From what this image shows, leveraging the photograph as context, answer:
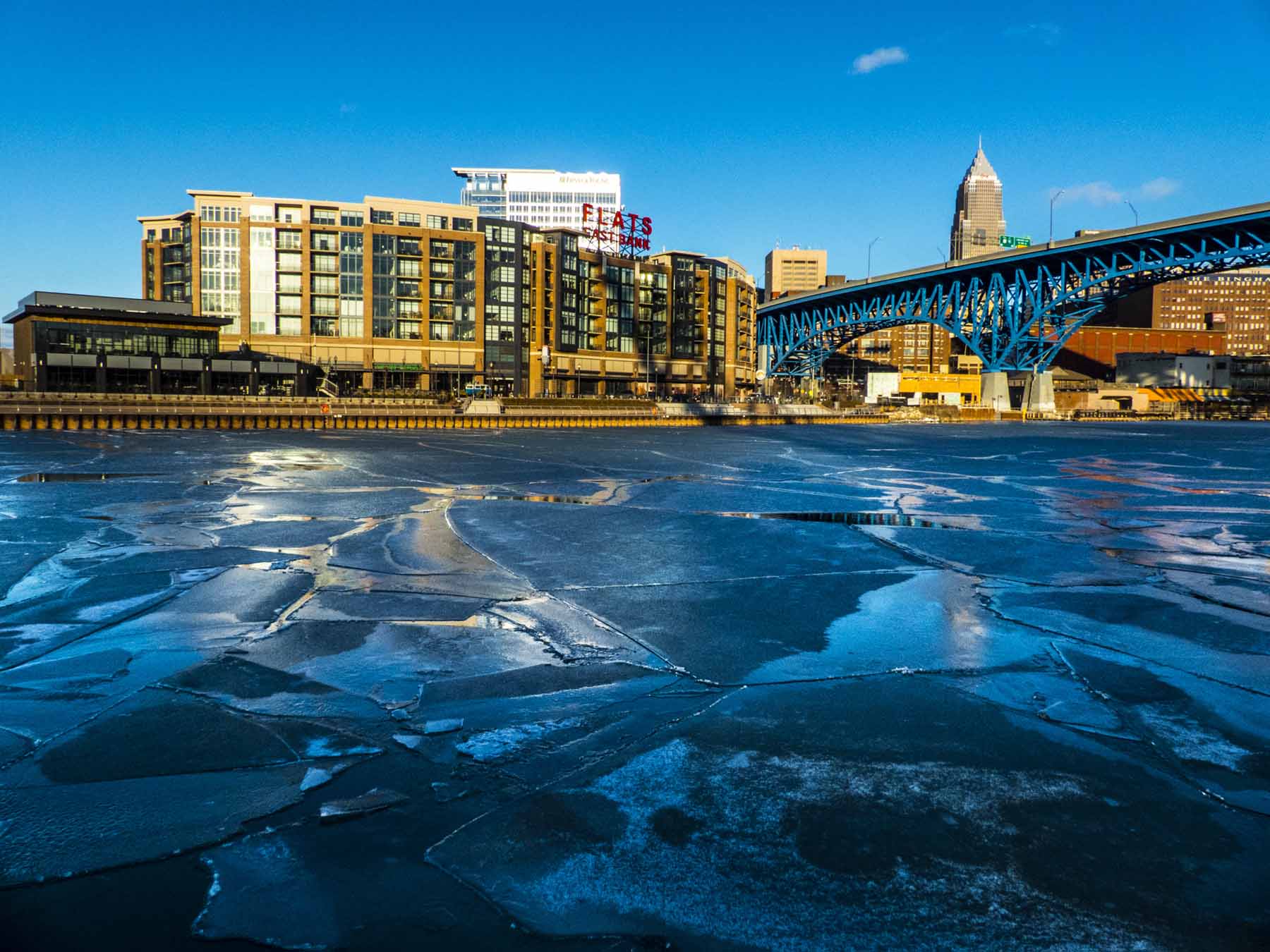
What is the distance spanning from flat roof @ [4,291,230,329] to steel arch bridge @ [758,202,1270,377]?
86.7m

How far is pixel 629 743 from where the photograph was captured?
5.57 meters

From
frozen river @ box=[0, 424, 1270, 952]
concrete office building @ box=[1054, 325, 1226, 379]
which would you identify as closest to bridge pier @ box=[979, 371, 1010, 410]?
concrete office building @ box=[1054, 325, 1226, 379]

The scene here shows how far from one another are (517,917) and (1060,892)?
2.40 meters

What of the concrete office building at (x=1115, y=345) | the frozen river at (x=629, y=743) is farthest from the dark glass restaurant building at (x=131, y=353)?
the concrete office building at (x=1115, y=345)

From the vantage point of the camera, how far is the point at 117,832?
435cm

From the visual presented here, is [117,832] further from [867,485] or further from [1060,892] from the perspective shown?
[867,485]

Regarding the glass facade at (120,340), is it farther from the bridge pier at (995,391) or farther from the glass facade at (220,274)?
the bridge pier at (995,391)

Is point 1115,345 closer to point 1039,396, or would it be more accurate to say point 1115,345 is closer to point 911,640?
point 1039,396

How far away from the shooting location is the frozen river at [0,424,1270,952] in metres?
3.78

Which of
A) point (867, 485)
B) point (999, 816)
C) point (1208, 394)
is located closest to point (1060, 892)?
point (999, 816)

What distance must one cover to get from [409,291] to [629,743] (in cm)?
10344

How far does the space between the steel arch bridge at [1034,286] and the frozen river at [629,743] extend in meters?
86.6

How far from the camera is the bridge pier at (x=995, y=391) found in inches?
4481

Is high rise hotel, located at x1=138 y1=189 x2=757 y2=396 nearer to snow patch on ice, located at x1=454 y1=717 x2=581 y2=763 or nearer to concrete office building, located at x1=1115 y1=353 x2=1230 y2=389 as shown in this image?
concrete office building, located at x1=1115 y1=353 x2=1230 y2=389
